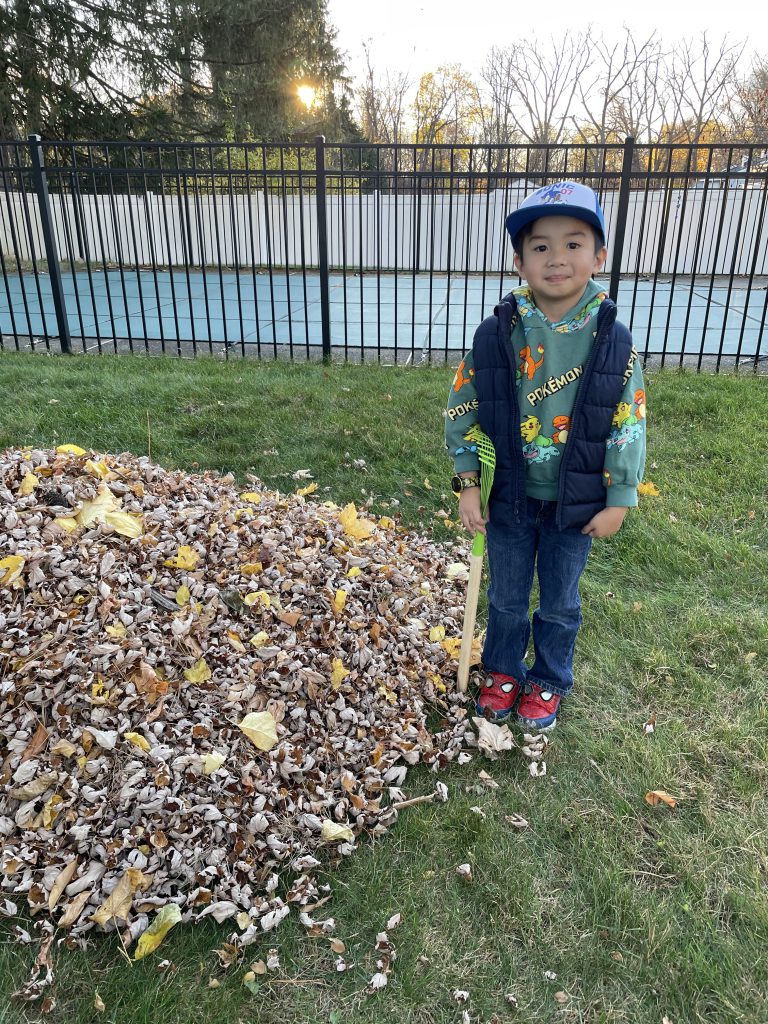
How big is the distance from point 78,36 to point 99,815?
19.8 meters

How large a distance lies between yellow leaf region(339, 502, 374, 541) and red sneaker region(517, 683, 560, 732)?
0.98 m

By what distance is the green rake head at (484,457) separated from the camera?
2.36 meters

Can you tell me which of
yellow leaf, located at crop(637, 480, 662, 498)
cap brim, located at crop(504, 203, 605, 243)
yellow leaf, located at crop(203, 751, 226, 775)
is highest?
cap brim, located at crop(504, 203, 605, 243)

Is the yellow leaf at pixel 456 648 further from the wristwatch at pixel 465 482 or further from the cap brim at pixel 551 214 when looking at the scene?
the cap brim at pixel 551 214

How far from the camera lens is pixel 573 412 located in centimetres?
223

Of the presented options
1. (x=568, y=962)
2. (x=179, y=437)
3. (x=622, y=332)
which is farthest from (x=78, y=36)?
(x=568, y=962)

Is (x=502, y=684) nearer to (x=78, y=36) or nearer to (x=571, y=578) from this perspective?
(x=571, y=578)

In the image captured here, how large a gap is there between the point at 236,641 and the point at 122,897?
0.80m

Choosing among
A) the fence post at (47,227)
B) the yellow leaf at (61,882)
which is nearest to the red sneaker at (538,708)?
the yellow leaf at (61,882)

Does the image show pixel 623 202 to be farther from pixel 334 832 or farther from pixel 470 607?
pixel 334 832

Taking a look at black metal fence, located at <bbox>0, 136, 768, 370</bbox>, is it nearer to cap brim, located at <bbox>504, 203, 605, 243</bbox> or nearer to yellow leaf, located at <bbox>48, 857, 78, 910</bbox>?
cap brim, located at <bbox>504, 203, 605, 243</bbox>

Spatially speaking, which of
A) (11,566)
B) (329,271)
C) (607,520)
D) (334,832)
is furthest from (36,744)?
(329,271)

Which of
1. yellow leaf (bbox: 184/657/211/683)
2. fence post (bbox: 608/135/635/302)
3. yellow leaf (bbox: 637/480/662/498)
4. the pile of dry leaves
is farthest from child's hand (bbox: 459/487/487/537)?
fence post (bbox: 608/135/635/302)

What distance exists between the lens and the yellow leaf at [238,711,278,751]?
7.35ft
